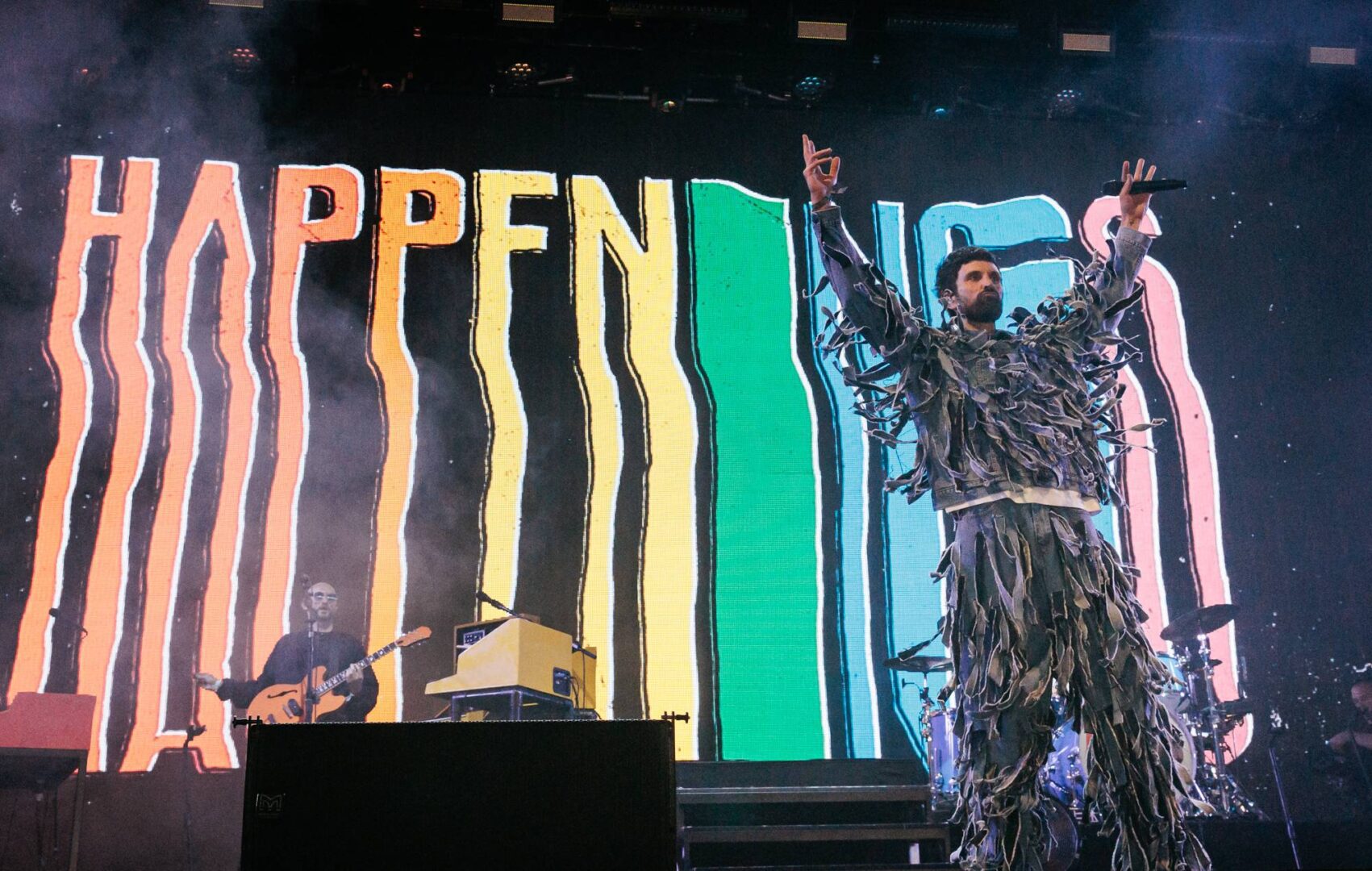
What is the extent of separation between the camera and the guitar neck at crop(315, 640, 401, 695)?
15.4ft

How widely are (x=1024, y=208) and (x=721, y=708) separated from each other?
112 inches

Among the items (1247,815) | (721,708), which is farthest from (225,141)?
(1247,815)

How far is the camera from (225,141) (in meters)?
5.52

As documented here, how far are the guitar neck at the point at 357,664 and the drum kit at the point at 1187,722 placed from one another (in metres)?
2.02

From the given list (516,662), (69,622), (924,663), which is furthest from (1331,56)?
(69,622)

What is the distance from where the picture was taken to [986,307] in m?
3.04

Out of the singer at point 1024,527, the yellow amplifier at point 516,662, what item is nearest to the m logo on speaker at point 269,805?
the singer at point 1024,527

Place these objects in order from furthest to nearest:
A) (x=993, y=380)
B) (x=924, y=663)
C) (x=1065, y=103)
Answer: (x=1065, y=103)
(x=924, y=663)
(x=993, y=380)

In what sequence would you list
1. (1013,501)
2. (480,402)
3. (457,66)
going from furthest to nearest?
(457,66), (480,402), (1013,501)

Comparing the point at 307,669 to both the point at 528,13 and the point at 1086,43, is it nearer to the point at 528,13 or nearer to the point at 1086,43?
the point at 528,13

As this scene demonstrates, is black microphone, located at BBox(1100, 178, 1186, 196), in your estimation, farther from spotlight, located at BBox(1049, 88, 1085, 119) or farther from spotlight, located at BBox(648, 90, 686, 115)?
spotlight, located at BBox(648, 90, 686, 115)

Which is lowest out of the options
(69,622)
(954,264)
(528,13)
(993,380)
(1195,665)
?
(1195,665)

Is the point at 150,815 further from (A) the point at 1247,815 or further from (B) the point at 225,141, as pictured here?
(A) the point at 1247,815

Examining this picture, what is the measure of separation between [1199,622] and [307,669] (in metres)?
3.65
